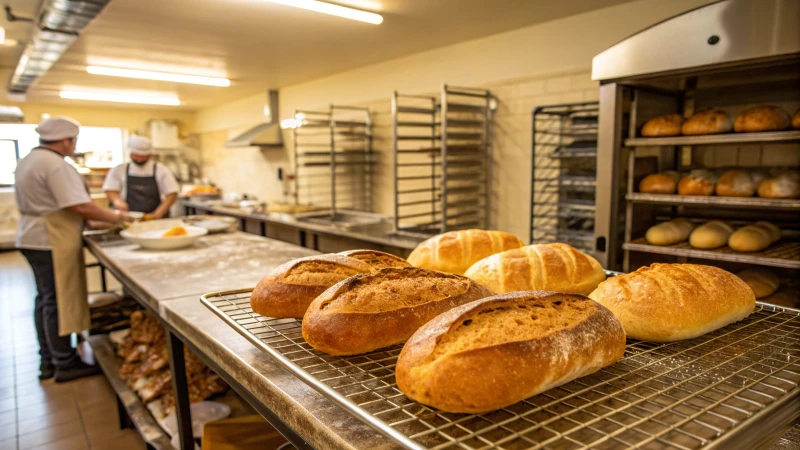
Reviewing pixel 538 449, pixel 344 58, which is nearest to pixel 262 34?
pixel 344 58

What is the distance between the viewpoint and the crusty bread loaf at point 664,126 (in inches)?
96.0

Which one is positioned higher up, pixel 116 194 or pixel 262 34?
pixel 262 34

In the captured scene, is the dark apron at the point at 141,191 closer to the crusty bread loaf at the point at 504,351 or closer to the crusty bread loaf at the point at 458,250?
the crusty bread loaf at the point at 458,250

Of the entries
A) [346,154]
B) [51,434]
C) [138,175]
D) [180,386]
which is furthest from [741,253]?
[138,175]

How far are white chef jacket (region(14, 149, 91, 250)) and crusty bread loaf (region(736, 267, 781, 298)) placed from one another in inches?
155

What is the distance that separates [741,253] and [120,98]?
28.8ft

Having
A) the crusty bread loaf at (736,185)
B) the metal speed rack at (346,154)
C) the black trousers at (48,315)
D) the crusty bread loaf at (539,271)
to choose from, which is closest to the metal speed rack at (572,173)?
the crusty bread loaf at (736,185)

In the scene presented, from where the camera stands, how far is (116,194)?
4.99 metres

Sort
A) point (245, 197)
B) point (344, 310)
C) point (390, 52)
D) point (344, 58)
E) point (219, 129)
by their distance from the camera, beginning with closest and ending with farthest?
point (344, 310)
point (390, 52)
point (344, 58)
point (245, 197)
point (219, 129)

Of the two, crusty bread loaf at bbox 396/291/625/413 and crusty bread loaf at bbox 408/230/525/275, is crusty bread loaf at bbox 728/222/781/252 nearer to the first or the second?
crusty bread loaf at bbox 408/230/525/275

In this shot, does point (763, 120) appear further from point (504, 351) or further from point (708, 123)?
point (504, 351)

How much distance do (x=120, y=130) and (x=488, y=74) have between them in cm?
871

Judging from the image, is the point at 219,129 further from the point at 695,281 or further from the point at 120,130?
the point at 695,281

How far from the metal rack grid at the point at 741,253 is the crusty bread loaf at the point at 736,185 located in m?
0.27
